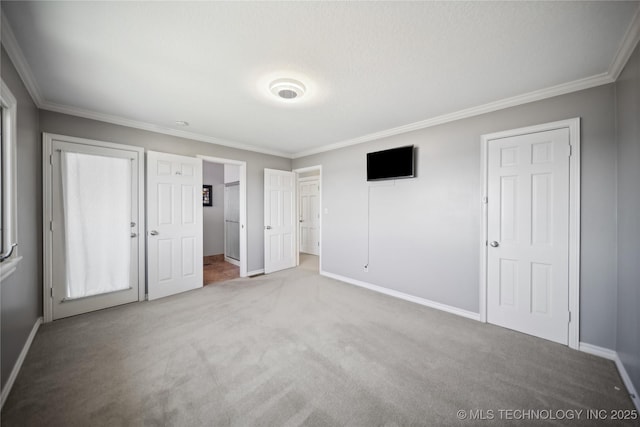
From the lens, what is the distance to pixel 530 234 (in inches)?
97.0

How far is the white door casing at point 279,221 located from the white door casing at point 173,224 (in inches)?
50.3

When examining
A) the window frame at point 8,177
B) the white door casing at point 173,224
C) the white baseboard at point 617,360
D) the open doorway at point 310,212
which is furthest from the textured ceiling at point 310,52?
the open doorway at point 310,212

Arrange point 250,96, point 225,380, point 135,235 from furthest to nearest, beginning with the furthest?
1. point 135,235
2. point 250,96
3. point 225,380

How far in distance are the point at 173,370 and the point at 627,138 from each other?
4028 mm

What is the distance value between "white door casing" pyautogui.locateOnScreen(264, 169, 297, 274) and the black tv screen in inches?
77.3

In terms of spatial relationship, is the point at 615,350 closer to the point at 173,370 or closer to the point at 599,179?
the point at 599,179

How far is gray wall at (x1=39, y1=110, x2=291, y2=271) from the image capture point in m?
2.81

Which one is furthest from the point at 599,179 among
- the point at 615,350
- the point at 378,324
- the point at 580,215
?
the point at 378,324

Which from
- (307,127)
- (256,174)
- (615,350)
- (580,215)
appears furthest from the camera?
(256,174)

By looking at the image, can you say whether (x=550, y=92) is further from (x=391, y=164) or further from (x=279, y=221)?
(x=279, y=221)

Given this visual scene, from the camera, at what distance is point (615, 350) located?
2.06m

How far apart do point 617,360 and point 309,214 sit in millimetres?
5928


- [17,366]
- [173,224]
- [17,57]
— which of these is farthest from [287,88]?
[17,366]

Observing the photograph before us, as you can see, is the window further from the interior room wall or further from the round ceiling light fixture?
the interior room wall
